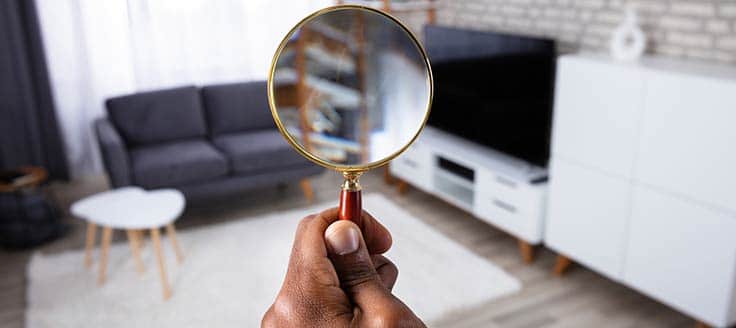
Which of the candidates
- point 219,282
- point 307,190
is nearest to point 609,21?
point 307,190

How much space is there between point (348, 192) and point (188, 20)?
403 cm

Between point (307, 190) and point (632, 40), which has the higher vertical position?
point (632, 40)

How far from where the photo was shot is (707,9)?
8.09 ft

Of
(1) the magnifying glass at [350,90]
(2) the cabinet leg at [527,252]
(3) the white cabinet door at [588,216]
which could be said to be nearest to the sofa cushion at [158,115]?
(2) the cabinet leg at [527,252]

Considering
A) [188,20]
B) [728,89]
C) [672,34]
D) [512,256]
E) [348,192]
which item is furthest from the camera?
[188,20]

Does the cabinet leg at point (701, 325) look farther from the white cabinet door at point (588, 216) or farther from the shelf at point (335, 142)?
the shelf at point (335, 142)

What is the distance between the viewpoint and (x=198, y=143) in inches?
149

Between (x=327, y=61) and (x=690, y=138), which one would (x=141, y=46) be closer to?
(x=690, y=138)

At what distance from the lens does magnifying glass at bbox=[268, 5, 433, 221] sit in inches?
26.1

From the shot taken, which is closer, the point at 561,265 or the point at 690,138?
the point at 690,138

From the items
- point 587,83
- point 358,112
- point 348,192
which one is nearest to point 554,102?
point 587,83

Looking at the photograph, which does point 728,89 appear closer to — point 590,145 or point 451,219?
point 590,145

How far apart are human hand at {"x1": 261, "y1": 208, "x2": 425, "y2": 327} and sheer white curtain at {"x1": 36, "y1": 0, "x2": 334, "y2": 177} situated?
399 centimetres

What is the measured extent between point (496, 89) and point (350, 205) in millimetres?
2684
